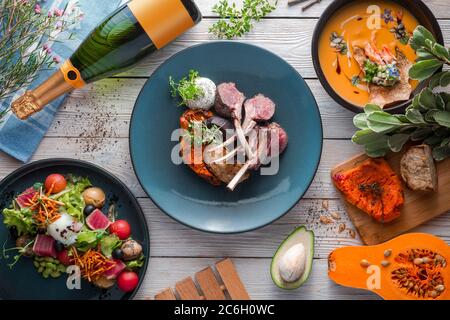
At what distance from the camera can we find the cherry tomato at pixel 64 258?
2.12 m

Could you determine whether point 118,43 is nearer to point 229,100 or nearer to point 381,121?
point 229,100

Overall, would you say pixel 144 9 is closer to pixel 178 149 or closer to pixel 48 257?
pixel 178 149

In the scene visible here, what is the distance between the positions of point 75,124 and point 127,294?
695 millimetres

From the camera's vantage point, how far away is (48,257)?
7.02 ft

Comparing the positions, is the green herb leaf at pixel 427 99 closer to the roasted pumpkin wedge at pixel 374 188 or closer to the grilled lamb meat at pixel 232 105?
the roasted pumpkin wedge at pixel 374 188

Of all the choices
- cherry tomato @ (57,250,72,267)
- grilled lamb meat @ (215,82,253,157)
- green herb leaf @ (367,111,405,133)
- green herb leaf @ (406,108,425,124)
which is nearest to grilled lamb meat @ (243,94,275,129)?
grilled lamb meat @ (215,82,253,157)

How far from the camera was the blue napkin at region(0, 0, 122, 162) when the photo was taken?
2.20m

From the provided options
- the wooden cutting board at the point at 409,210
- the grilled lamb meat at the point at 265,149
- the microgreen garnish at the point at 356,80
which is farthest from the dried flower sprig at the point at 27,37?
the wooden cutting board at the point at 409,210

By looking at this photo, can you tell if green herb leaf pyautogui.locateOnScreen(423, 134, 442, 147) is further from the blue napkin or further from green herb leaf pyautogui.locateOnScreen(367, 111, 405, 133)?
the blue napkin

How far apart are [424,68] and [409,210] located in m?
0.58

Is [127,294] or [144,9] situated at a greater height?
[144,9]

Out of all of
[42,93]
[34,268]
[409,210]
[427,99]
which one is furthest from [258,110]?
[34,268]
